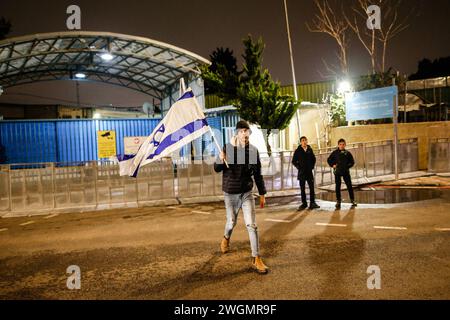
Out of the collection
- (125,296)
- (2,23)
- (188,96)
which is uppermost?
(2,23)

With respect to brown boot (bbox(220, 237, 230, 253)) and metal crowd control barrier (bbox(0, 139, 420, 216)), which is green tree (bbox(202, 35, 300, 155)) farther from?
brown boot (bbox(220, 237, 230, 253))

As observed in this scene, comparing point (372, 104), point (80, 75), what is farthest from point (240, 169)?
point (80, 75)

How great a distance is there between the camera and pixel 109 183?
38.7ft

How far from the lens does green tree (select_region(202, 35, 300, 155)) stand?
16.0 meters

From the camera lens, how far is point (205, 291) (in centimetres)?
460

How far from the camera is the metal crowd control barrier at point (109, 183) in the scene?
449 inches

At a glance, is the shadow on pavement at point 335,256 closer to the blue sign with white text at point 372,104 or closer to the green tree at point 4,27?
the blue sign with white text at point 372,104

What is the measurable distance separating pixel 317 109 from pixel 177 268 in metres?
18.5

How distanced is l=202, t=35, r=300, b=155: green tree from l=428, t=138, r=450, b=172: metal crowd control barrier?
19.4 feet

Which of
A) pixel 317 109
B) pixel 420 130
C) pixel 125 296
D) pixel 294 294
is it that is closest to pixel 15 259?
pixel 125 296

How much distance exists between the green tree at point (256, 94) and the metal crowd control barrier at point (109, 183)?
9.98ft

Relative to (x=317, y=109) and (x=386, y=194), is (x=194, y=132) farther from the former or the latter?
(x=317, y=109)

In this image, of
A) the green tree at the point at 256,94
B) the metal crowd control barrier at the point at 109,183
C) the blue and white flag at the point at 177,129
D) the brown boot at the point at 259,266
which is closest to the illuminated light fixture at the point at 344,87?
the green tree at the point at 256,94

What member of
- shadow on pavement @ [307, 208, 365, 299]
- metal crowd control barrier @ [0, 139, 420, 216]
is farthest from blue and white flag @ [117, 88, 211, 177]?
metal crowd control barrier @ [0, 139, 420, 216]
